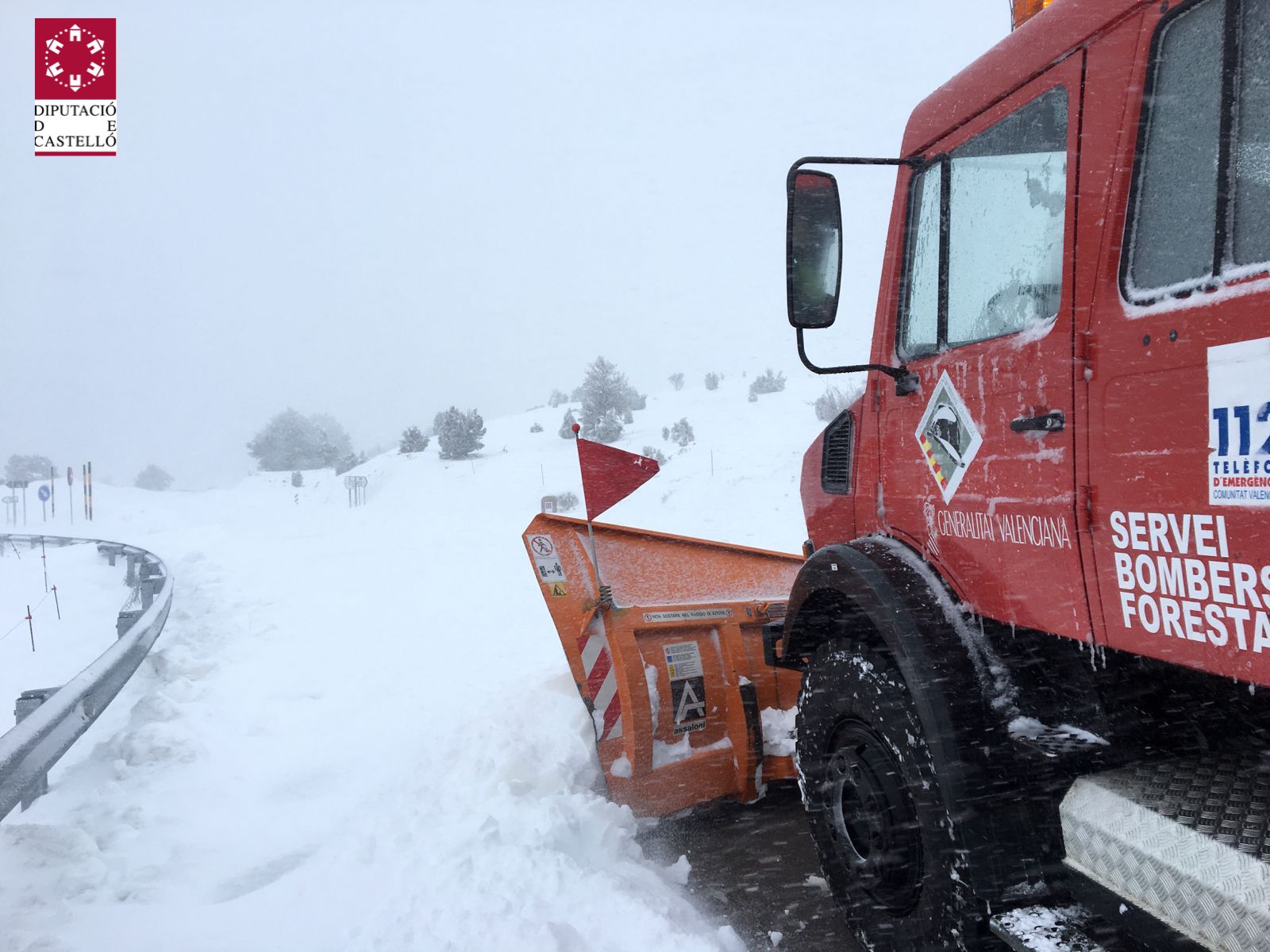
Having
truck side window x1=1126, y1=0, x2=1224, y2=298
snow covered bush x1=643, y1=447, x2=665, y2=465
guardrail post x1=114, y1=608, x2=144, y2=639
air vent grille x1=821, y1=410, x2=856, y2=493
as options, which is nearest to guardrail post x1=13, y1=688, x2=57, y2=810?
guardrail post x1=114, y1=608, x2=144, y2=639

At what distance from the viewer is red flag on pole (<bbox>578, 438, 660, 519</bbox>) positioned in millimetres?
4066

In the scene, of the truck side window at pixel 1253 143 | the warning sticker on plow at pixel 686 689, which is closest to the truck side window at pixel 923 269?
the truck side window at pixel 1253 143

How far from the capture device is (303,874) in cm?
339

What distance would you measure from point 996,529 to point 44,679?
7.93 meters

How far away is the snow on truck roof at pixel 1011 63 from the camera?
1933mm

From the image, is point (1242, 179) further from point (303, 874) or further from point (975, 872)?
point (303, 874)

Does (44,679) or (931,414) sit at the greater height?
(931,414)

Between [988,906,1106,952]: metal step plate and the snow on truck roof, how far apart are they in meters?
2.16

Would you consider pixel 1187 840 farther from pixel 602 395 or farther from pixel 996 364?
pixel 602 395

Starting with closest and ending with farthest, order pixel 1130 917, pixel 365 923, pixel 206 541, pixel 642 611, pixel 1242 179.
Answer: pixel 1242 179 → pixel 1130 917 → pixel 365 923 → pixel 642 611 → pixel 206 541

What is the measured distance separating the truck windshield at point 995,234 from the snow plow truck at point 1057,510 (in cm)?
1

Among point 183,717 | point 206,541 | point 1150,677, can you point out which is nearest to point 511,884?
point 1150,677

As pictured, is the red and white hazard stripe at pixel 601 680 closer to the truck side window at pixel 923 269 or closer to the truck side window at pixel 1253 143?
the truck side window at pixel 923 269

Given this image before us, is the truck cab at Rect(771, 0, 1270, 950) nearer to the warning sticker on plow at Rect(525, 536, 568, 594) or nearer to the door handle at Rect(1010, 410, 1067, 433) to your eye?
the door handle at Rect(1010, 410, 1067, 433)
